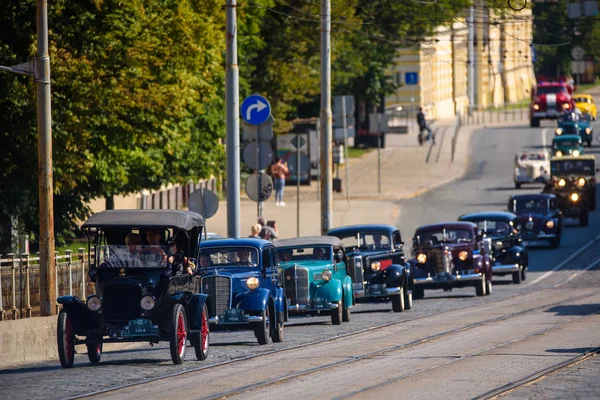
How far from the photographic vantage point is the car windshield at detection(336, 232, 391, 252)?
1225 inches

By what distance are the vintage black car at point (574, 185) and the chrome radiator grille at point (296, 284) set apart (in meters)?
27.0

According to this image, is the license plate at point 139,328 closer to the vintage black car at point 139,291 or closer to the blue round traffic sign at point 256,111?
the vintage black car at point 139,291

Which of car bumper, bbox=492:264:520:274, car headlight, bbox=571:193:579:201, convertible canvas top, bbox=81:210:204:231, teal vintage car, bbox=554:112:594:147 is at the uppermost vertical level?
teal vintage car, bbox=554:112:594:147

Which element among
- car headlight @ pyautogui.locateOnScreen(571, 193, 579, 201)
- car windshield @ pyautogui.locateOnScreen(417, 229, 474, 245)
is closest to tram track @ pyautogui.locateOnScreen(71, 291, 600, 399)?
car windshield @ pyautogui.locateOnScreen(417, 229, 474, 245)

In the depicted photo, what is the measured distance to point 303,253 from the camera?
27.6 meters

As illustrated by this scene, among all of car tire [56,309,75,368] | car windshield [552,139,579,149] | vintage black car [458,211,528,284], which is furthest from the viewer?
car windshield [552,139,579,149]

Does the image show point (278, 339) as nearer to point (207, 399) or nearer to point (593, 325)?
→ point (593, 325)

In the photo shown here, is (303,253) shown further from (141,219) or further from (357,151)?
(357,151)

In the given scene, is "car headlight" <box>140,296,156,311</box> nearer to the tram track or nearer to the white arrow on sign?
the tram track

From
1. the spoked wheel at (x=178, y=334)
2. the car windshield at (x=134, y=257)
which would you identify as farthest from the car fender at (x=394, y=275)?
the spoked wheel at (x=178, y=334)

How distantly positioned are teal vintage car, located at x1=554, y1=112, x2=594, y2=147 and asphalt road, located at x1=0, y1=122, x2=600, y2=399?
4.16 metres

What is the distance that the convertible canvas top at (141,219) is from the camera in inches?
825

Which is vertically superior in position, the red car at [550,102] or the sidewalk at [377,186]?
the red car at [550,102]

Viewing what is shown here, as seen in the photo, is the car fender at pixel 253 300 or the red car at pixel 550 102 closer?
the car fender at pixel 253 300
